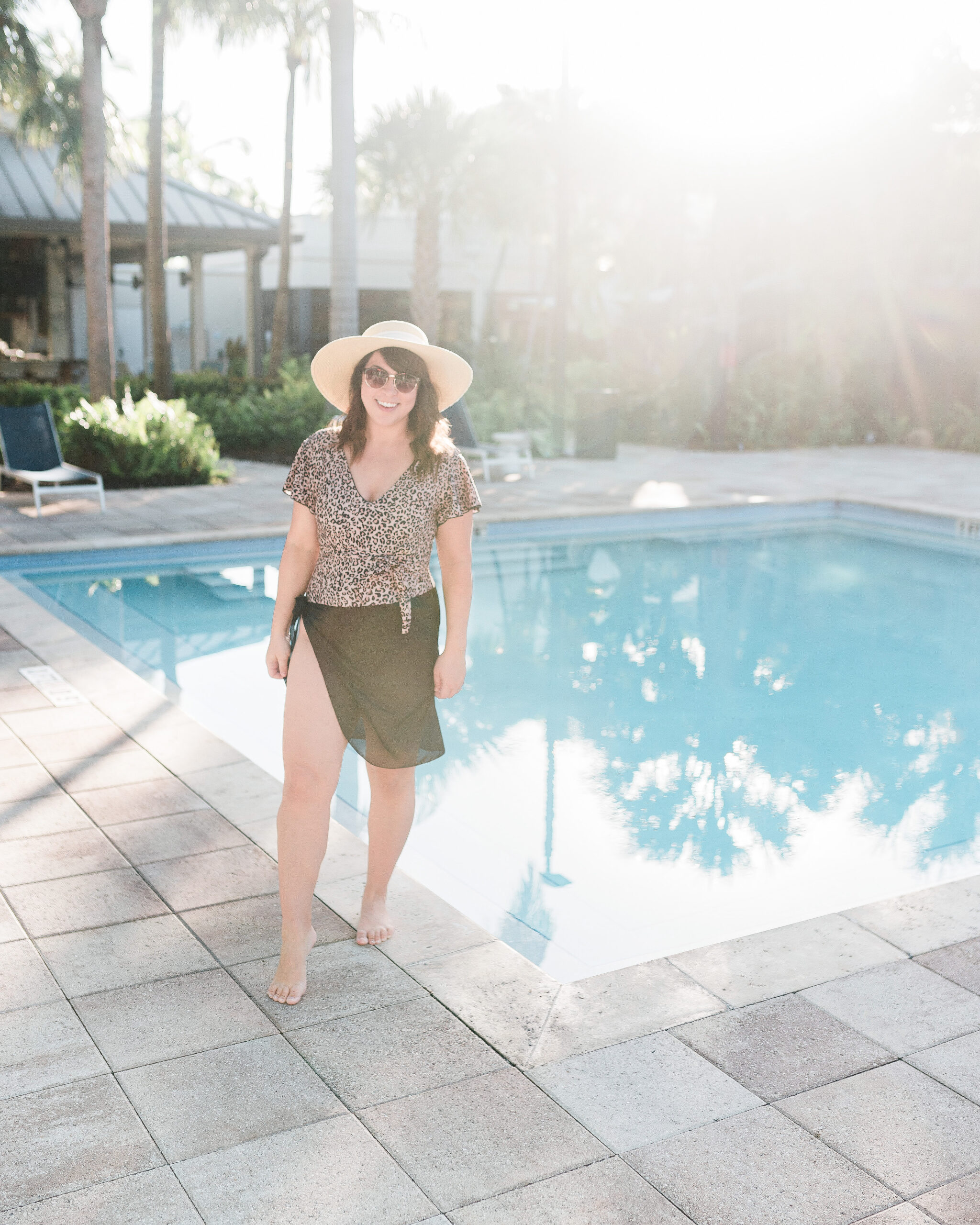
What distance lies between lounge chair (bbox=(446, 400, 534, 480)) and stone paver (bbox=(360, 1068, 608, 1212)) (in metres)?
11.4

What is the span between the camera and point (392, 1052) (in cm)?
287

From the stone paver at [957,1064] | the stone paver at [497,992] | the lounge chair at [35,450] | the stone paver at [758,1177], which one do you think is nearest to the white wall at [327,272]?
the lounge chair at [35,450]

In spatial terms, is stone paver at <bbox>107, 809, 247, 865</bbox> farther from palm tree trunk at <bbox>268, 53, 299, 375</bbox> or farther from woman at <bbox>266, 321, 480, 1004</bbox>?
palm tree trunk at <bbox>268, 53, 299, 375</bbox>

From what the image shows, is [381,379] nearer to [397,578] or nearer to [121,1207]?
[397,578]

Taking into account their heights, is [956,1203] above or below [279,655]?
below

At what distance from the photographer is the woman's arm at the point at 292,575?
307 cm

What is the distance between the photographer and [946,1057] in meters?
2.90

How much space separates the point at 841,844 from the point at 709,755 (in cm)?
119

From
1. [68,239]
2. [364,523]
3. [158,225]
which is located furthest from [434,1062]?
[68,239]

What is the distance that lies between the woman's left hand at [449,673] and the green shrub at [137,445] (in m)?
10.5

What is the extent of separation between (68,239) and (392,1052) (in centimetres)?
2353

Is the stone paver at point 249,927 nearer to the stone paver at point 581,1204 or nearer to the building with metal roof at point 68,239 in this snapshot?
the stone paver at point 581,1204

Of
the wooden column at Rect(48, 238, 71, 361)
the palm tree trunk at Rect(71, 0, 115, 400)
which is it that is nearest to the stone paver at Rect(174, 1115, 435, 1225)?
the palm tree trunk at Rect(71, 0, 115, 400)

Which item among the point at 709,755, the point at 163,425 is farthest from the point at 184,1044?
the point at 163,425
